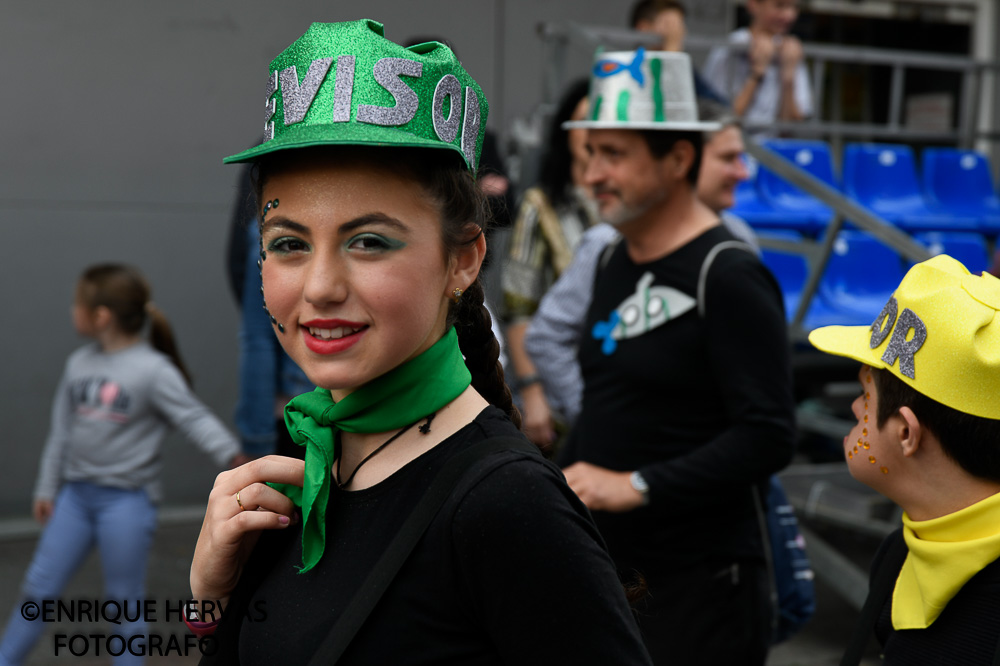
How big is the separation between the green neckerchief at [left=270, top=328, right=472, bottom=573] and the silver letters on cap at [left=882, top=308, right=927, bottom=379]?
0.85m

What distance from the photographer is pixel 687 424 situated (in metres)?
2.71

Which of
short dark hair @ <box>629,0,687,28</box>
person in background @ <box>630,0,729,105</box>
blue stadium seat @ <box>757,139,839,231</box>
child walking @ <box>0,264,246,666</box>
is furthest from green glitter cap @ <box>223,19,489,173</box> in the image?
blue stadium seat @ <box>757,139,839,231</box>

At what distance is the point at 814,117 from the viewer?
25.0 ft

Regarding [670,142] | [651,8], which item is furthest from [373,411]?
[651,8]

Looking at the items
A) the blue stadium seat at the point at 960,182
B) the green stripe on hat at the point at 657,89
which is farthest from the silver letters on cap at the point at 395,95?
the blue stadium seat at the point at 960,182

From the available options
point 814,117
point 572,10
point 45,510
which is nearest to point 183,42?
point 572,10

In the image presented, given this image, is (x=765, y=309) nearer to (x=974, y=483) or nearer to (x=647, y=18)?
(x=974, y=483)

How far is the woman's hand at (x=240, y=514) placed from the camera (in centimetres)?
150

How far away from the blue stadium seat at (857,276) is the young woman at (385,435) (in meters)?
5.71

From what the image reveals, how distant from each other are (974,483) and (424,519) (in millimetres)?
1055

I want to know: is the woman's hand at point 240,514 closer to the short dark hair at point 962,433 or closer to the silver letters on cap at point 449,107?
the silver letters on cap at point 449,107

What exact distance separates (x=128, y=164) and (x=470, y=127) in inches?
220

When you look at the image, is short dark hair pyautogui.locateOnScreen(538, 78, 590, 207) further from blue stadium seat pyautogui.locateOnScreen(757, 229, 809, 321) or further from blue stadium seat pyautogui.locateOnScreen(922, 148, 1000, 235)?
blue stadium seat pyautogui.locateOnScreen(922, 148, 1000, 235)

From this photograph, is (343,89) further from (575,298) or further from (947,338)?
(575,298)
